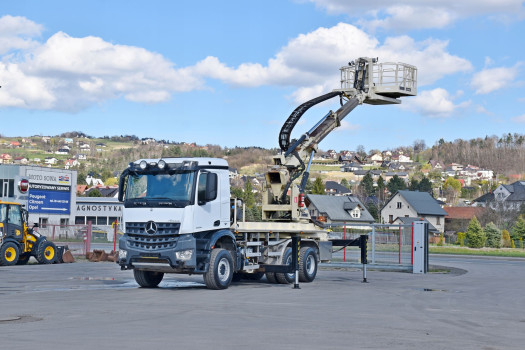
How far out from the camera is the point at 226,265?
19.4 meters

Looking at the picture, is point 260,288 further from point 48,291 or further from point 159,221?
point 48,291

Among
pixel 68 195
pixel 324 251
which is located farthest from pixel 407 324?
pixel 68 195

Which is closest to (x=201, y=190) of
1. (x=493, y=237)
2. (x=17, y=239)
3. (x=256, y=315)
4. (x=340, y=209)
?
(x=256, y=315)

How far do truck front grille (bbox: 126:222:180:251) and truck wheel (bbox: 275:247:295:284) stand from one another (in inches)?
173

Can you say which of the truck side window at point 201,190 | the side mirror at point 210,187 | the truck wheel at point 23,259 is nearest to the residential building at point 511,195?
the truck wheel at point 23,259

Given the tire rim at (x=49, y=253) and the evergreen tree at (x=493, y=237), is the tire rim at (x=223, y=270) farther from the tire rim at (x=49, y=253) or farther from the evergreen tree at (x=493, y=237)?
the evergreen tree at (x=493, y=237)

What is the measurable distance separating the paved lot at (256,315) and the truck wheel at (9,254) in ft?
22.2

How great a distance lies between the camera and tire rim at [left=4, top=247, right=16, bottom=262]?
2928cm

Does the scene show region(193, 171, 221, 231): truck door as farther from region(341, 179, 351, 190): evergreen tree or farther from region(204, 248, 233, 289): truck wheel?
region(341, 179, 351, 190): evergreen tree

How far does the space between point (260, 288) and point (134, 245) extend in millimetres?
4000

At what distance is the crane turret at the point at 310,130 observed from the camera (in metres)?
22.6

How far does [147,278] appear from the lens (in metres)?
20.1

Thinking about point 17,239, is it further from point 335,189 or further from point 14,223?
point 335,189

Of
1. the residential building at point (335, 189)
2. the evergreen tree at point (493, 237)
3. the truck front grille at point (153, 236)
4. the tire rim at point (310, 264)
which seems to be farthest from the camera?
the residential building at point (335, 189)
